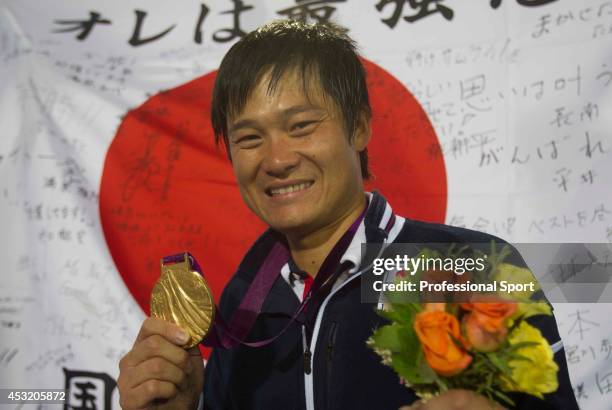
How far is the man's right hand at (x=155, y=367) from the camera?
3.12ft

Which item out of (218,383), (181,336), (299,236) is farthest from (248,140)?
(218,383)

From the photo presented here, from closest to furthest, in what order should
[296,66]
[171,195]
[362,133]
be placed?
1. [296,66]
2. [362,133]
3. [171,195]

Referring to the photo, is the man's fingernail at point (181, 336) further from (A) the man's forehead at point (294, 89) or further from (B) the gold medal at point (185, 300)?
(A) the man's forehead at point (294, 89)

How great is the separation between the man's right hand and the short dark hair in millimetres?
406

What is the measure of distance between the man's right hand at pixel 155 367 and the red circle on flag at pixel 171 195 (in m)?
0.76

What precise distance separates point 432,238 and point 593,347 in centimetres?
67

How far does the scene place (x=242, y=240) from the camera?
68.6 inches

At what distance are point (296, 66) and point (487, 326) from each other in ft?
1.90

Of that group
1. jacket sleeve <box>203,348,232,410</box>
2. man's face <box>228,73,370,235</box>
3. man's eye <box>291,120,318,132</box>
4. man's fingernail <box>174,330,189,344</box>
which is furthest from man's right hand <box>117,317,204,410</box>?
man's eye <box>291,120,318,132</box>

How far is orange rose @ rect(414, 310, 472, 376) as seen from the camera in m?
0.69

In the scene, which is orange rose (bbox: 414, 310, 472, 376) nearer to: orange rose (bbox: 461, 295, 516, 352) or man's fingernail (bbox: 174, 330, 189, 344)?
orange rose (bbox: 461, 295, 516, 352)

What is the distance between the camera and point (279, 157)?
1.03 metres

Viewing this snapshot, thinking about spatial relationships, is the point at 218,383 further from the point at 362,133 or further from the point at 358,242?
the point at 362,133

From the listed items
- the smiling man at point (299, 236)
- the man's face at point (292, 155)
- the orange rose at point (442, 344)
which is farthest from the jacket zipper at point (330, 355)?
the orange rose at point (442, 344)
